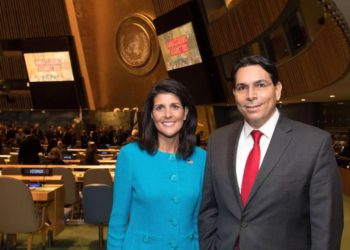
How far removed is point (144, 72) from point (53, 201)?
50.8ft

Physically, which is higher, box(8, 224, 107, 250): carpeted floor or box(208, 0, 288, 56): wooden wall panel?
box(208, 0, 288, 56): wooden wall panel

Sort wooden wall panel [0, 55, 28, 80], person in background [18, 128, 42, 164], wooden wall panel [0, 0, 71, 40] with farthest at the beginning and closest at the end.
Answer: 1. wooden wall panel [0, 55, 28, 80]
2. wooden wall panel [0, 0, 71, 40]
3. person in background [18, 128, 42, 164]

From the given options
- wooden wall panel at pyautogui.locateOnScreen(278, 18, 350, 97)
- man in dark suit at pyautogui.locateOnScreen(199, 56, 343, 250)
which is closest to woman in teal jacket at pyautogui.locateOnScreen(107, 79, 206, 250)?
man in dark suit at pyautogui.locateOnScreen(199, 56, 343, 250)

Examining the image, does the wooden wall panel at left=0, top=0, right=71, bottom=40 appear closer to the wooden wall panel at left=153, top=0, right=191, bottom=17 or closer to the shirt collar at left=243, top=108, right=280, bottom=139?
the wooden wall panel at left=153, top=0, right=191, bottom=17

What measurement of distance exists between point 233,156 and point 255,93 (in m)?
0.32

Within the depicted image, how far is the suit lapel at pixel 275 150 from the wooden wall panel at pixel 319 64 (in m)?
5.92

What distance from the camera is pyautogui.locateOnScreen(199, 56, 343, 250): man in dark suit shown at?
2.08m

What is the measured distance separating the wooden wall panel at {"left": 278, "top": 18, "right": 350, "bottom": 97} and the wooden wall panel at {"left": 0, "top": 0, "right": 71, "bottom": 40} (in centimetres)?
1200

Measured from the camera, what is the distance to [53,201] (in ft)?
17.5

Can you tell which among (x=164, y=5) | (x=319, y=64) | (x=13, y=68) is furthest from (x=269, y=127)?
(x=13, y=68)

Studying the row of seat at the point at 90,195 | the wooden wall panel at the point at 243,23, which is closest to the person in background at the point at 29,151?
the row of seat at the point at 90,195

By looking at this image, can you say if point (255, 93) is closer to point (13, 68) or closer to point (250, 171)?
point (250, 171)

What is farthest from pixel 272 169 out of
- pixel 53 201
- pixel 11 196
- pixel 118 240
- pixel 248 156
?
pixel 53 201

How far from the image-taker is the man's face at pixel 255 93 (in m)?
2.15
